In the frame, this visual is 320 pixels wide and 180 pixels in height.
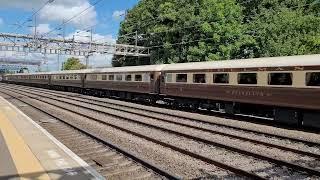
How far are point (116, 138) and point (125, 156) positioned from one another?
3.61 metres

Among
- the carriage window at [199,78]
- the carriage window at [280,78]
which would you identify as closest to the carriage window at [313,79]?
the carriage window at [280,78]

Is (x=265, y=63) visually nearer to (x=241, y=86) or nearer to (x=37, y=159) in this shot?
(x=241, y=86)

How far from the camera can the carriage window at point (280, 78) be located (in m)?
20.0

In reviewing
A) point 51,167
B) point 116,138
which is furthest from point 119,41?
point 51,167

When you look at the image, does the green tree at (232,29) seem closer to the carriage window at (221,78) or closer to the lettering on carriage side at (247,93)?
the carriage window at (221,78)

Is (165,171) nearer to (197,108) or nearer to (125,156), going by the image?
(125,156)

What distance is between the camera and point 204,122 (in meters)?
20.9

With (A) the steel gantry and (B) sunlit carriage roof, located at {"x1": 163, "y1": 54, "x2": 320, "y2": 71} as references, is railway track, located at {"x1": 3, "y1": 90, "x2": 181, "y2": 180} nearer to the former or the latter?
(B) sunlit carriage roof, located at {"x1": 163, "y1": 54, "x2": 320, "y2": 71}

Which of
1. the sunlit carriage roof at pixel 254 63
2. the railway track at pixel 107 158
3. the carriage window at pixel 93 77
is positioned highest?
the sunlit carriage roof at pixel 254 63

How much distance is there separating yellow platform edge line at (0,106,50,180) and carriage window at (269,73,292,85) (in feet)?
35.5

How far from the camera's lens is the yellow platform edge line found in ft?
32.4

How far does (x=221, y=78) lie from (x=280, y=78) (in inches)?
192

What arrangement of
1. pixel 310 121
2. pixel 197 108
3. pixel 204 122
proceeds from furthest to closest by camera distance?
pixel 197 108 → pixel 204 122 → pixel 310 121

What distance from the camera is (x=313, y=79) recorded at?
18656 millimetres
